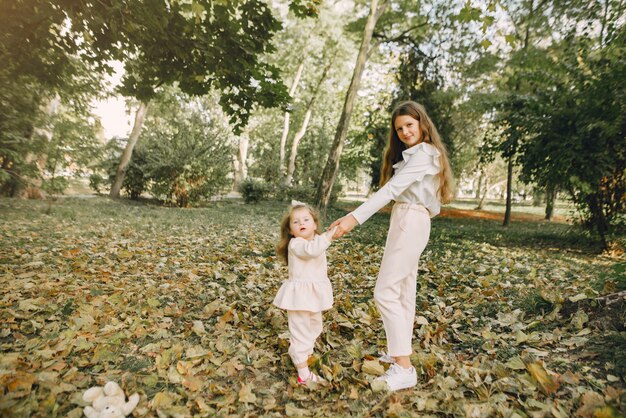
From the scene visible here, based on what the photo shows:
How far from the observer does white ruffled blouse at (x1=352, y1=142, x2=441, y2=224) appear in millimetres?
2311

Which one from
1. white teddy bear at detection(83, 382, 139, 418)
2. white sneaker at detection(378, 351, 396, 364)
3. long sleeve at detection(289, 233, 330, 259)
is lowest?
white sneaker at detection(378, 351, 396, 364)

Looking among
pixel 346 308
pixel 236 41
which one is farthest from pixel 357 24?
pixel 346 308

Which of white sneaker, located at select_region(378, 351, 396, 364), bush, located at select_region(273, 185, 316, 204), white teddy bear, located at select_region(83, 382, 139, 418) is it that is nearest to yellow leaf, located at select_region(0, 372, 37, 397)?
white teddy bear, located at select_region(83, 382, 139, 418)

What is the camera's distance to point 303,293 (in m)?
2.49

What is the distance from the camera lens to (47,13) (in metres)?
3.77

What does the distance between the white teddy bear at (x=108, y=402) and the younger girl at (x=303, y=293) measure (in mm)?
1044

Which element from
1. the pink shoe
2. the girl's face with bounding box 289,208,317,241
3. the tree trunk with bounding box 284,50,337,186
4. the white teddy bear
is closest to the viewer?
the white teddy bear

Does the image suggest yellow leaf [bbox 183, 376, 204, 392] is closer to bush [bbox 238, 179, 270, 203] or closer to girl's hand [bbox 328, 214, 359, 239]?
girl's hand [bbox 328, 214, 359, 239]

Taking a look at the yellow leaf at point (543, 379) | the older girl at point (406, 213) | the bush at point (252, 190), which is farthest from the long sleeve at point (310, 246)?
the bush at point (252, 190)

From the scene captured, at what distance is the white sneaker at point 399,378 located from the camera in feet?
7.76

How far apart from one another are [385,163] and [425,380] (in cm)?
167

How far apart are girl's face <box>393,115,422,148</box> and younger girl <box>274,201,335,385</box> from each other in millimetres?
888

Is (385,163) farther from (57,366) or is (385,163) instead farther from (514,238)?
(514,238)

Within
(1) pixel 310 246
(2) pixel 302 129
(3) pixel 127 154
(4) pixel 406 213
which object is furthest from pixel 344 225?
(2) pixel 302 129
